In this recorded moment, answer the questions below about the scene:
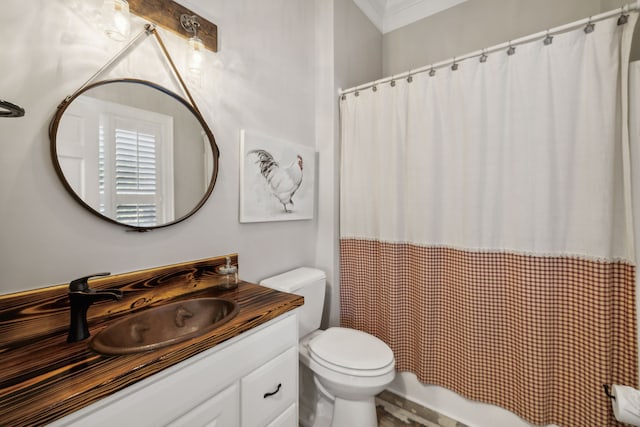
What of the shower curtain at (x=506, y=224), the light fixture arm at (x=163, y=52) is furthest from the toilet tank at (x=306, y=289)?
the light fixture arm at (x=163, y=52)

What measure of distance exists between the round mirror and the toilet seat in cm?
95

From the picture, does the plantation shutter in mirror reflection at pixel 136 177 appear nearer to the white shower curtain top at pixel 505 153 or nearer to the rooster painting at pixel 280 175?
the rooster painting at pixel 280 175

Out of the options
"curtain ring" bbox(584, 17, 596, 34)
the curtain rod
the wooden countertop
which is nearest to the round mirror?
the wooden countertop

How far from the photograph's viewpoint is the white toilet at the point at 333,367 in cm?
125

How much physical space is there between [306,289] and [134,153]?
1072 mm

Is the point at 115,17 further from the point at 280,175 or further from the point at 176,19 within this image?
the point at 280,175

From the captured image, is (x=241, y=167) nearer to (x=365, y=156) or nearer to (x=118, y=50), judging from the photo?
(x=118, y=50)

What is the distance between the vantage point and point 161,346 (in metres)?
0.71

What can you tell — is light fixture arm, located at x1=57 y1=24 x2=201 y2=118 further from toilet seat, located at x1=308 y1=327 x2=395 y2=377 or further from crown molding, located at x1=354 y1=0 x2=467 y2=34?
crown molding, located at x1=354 y1=0 x2=467 y2=34

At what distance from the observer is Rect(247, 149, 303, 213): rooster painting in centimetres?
150

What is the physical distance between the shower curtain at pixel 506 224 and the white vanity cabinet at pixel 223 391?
0.91m

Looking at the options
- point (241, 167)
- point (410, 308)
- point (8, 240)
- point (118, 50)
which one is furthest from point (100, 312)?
point (410, 308)

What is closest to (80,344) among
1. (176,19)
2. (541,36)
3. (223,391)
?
(223,391)

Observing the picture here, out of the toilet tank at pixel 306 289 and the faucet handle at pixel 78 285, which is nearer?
the faucet handle at pixel 78 285
